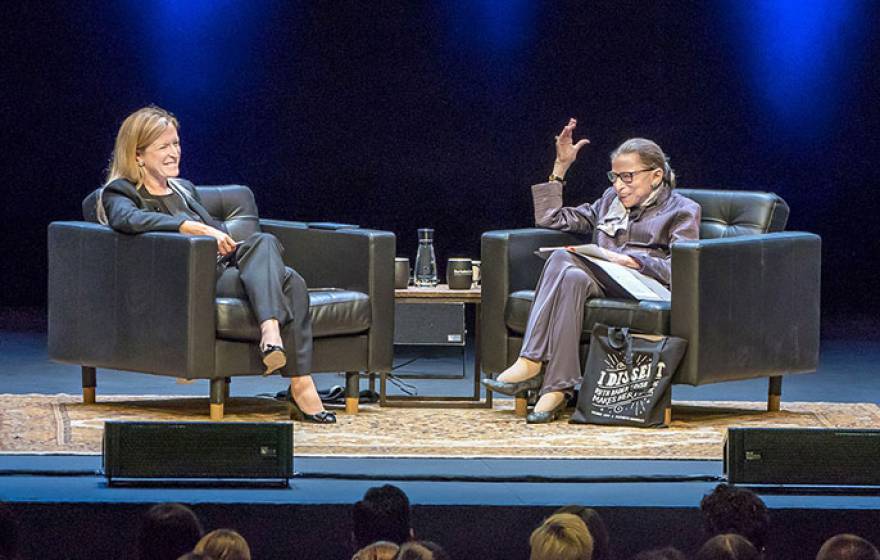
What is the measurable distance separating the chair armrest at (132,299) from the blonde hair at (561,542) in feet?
9.14

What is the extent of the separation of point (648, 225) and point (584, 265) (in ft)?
0.95

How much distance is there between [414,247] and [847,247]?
84.1 inches

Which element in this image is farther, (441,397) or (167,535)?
(441,397)

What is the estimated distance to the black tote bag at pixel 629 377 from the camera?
586 centimetres

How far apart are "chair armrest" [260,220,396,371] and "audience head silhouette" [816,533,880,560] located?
125 inches

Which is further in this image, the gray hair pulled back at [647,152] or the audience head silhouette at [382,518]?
the gray hair pulled back at [647,152]

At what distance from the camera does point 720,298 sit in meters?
5.95

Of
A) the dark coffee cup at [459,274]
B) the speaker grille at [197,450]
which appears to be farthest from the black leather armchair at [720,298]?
the speaker grille at [197,450]

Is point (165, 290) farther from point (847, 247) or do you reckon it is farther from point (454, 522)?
point (847, 247)

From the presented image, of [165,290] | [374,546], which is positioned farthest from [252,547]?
[165,290]

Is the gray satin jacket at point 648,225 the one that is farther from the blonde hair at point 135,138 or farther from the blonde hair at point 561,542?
the blonde hair at point 561,542

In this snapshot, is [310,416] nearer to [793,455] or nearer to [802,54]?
[793,455]

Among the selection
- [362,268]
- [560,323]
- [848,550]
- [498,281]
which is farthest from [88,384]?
[848,550]

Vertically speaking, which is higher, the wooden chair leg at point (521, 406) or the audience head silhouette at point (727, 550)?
the wooden chair leg at point (521, 406)
